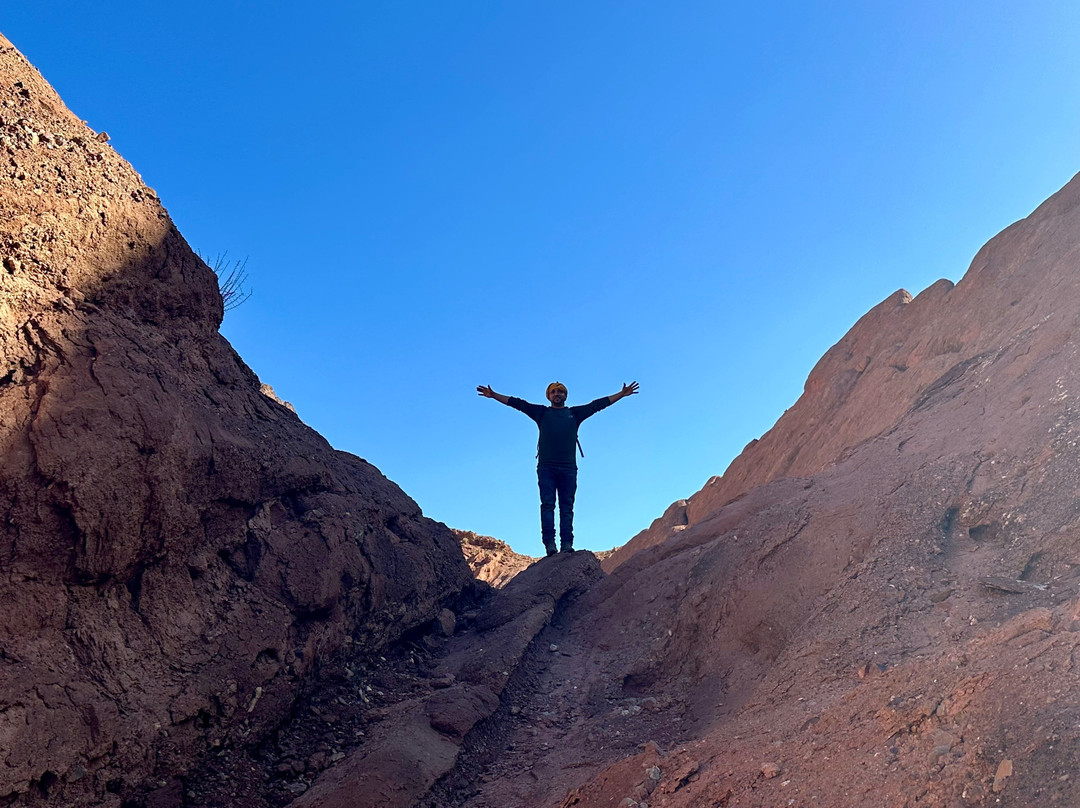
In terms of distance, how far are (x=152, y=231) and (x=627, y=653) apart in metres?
4.46

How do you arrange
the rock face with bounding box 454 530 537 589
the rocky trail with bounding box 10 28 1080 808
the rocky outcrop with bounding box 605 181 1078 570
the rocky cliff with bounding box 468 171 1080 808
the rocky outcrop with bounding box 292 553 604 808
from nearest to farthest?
the rocky cliff with bounding box 468 171 1080 808, the rocky trail with bounding box 10 28 1080 808, the rocky outcrop with bounding box 292 553 604 808, the rocky outcrop with bounding box 605 181 1078 570, the rock face with bounding box 454 530 537 589

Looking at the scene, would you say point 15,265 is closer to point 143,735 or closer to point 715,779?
point 143,735

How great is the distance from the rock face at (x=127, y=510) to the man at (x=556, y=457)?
10.2ft

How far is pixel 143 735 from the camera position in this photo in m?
3.84

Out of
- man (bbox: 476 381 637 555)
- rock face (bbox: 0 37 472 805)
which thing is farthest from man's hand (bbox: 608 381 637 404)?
rock face (bbox: 0 37 472 805)

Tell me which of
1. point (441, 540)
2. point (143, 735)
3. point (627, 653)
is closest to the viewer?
point (143, 735)

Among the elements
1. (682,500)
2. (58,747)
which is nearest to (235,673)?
(58,747)

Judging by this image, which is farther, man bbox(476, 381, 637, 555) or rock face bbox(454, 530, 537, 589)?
rock face bbox(454, 530, 537, 589)

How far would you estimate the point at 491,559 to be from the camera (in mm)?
13172

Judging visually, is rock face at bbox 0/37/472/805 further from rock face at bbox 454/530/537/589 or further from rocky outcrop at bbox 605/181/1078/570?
rock face at bbox 454/530/537/589

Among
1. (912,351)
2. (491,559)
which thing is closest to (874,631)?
(912,351)

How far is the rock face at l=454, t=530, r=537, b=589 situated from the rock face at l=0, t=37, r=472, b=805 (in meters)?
6.95

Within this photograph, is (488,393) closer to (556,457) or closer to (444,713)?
(556,457)

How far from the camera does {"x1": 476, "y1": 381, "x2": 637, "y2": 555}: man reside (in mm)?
8492
